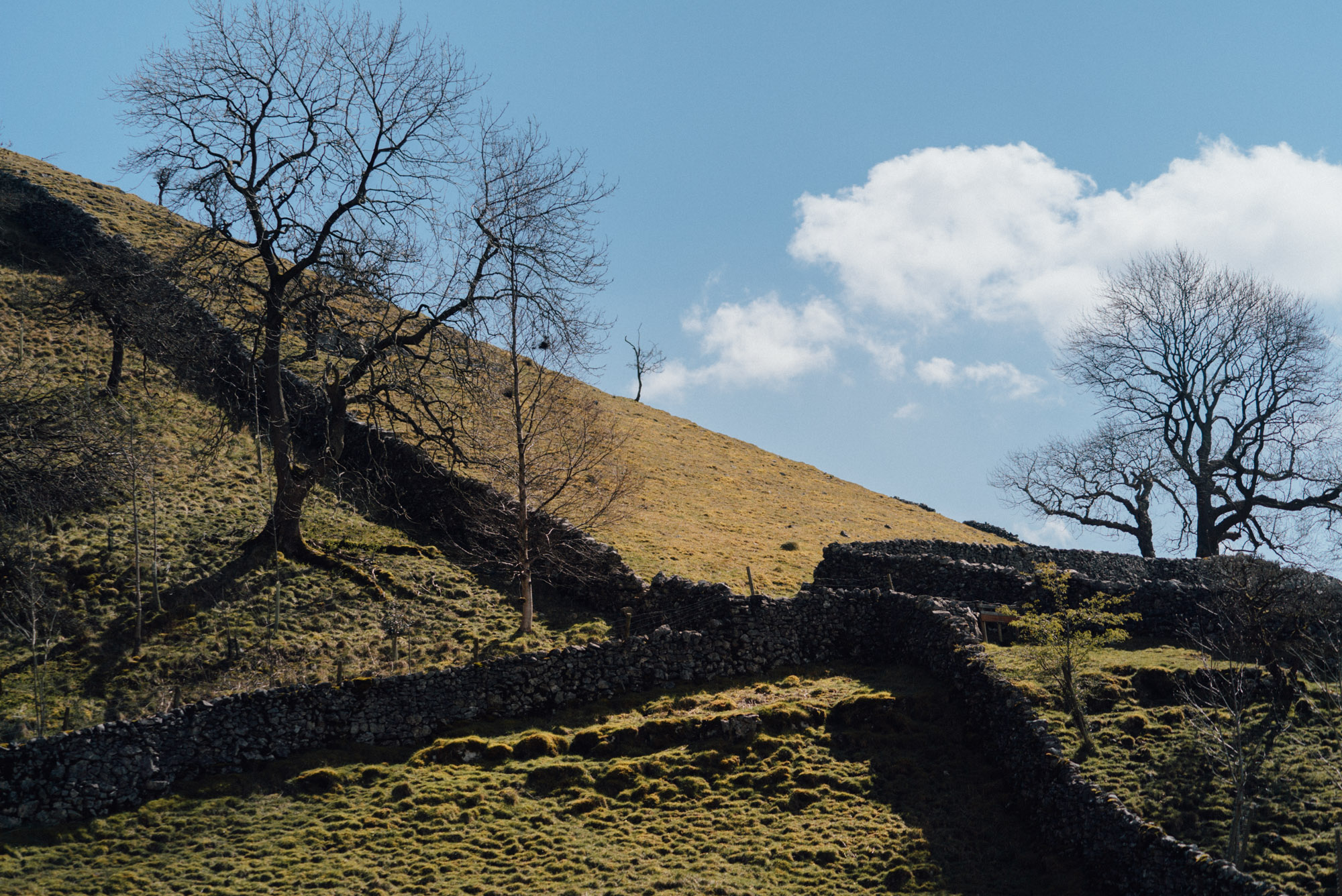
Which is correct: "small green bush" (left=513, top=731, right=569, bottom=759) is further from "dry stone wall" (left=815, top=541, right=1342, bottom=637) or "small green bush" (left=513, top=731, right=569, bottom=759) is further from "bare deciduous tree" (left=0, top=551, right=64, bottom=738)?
"dry stone wall" (left=815, top=541, right=1342, bottom=637)

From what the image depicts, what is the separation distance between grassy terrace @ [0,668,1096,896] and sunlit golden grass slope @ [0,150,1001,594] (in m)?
9.27

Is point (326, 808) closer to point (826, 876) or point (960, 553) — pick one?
point (826, 876)

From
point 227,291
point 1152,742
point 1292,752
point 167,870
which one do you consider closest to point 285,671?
point 167,870

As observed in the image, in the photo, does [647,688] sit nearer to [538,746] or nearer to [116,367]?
[538,746]

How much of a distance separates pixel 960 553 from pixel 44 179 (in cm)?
5056

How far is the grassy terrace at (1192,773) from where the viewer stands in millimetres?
14305

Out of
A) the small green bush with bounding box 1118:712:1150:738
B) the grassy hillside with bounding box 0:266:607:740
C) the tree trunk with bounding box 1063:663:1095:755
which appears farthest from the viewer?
the grassy hillside with bounding box 0:266:607:740

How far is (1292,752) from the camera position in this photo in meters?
17.0

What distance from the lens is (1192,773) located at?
54.1 ft

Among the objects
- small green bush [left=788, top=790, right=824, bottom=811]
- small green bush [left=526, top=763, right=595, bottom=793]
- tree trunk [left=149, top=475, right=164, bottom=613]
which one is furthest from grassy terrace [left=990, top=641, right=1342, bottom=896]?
tree trunk [left=149, top=475, right=164, bottom=613]

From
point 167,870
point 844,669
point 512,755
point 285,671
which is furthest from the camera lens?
point 844,669

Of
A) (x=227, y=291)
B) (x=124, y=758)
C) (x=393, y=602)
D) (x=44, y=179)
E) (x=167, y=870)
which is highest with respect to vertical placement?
(x=44, y=179)

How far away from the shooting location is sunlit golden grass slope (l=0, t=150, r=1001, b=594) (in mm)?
31484

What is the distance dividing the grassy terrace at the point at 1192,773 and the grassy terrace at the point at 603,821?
1.92 m
